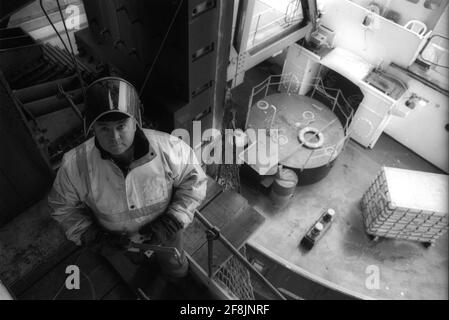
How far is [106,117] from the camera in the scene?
7.24 feet

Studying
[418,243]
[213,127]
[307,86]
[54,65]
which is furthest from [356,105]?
[54,65]

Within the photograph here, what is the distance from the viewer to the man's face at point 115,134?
7.32ft

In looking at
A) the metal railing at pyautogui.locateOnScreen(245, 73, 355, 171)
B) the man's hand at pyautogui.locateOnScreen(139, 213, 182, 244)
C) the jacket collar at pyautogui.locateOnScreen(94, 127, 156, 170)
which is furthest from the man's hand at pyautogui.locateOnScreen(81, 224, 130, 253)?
the metal railing at pyautogui.locateOnScreen(245, 73, 355, 171)

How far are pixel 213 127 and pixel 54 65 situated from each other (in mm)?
2403

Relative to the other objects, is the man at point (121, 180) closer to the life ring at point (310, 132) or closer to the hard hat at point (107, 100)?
the hard hat at point (107, 100)

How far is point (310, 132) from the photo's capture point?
300 inches

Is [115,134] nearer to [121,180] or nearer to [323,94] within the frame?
[121,180]

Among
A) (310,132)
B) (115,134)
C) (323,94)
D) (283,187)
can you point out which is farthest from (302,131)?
(115,134)

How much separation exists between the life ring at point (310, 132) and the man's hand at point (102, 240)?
5325 mm

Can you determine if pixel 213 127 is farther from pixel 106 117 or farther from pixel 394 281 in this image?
pixel 394 281

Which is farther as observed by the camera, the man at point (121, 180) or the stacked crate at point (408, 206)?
the stacked crate at point (408, 206)

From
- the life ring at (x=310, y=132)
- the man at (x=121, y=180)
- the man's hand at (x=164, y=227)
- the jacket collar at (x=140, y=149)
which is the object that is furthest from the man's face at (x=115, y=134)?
the life ring at (x=310, y=132)

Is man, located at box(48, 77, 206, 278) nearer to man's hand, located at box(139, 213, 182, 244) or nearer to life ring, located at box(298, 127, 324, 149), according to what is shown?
man's hand, located at box(139, 213, 182, 244)

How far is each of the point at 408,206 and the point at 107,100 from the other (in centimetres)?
561
